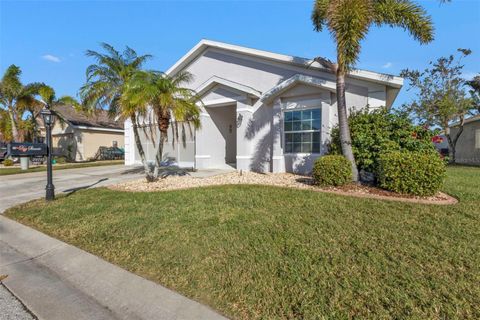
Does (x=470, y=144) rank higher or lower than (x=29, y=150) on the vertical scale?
higher

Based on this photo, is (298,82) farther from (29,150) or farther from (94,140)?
(94,140)

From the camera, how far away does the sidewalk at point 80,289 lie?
2859 mm

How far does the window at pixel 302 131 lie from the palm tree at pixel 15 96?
886 inches

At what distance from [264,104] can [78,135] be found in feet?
68.8

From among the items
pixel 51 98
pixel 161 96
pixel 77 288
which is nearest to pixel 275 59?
pixel 161 96

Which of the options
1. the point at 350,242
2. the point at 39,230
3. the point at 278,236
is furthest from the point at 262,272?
the point at 39,230

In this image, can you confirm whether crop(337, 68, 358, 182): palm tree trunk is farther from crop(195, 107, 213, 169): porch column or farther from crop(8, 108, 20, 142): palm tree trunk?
crop(8, 108, 20, 142): palm tree trunk

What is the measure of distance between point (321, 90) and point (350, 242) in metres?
7.86

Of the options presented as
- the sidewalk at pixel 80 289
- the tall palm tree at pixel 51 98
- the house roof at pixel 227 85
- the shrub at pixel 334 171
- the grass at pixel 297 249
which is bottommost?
the sidewalk at pixel 80 289

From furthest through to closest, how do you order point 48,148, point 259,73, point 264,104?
point 259,73
point 264,104
point 48,148

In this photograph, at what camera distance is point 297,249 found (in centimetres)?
386

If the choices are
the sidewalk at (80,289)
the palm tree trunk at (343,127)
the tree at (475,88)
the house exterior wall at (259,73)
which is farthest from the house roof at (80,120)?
the tree at (475,88)

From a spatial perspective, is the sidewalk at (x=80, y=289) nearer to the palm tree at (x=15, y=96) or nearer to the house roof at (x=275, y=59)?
the house roof at (x=275, y=59)

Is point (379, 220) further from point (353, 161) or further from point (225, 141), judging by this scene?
point (225, 141)
